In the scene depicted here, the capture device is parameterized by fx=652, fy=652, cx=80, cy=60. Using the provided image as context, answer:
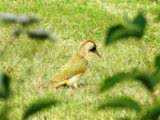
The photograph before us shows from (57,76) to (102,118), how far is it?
2.12m

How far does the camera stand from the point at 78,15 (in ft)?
60.1

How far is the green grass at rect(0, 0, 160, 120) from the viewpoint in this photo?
914cm

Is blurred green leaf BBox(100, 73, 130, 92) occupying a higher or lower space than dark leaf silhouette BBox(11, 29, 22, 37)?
lower

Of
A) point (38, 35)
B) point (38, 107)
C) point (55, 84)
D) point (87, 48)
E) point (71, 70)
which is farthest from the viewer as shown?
point (87, 48)

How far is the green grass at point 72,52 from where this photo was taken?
9141 mm

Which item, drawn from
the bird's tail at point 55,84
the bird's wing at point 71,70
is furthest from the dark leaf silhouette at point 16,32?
the bird's wing at point 71,70


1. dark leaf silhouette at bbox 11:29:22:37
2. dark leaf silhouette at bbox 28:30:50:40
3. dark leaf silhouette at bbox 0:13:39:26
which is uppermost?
dark leaf silhouette at bbox 0:13:39:26

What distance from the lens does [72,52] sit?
1365cm

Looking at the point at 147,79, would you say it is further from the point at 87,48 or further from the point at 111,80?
the point at 87,48

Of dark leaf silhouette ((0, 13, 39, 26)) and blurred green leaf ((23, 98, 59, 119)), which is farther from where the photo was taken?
blurred green leaf ((23, 98, 59, 119))

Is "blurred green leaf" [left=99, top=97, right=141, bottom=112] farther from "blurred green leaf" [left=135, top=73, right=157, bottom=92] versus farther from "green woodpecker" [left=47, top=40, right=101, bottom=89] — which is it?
"green woodpecker" [left=47, top=40, right=101, bottom=89]

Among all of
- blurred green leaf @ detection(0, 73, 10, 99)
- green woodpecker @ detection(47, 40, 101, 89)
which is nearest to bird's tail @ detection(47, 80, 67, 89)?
green woodpecker @ detection(47, 40, 101, 89)

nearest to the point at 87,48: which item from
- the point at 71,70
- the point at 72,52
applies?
the point at 71,70

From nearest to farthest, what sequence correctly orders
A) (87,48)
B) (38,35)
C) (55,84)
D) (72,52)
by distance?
(38,35) < (55,84) < (87,48) < (72,52)
